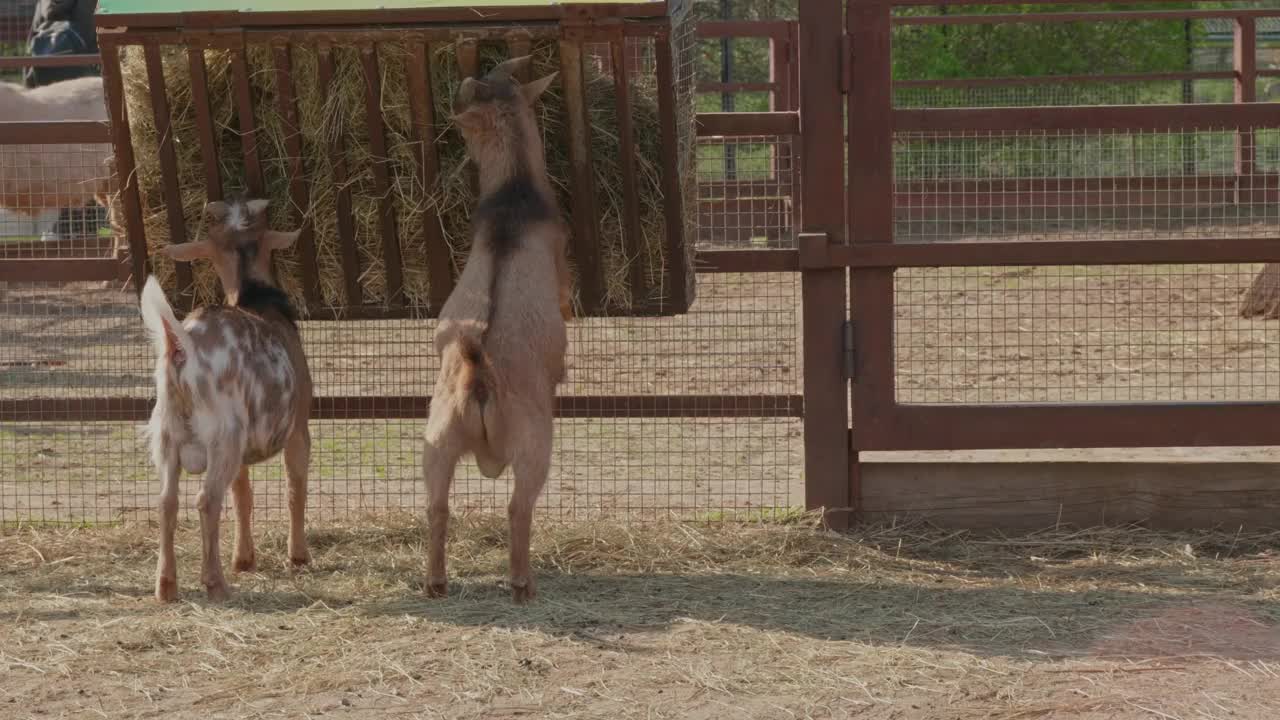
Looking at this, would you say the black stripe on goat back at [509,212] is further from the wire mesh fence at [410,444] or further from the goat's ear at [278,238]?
the wire mesh fence at [410,444]

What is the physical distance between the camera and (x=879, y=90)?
641cm

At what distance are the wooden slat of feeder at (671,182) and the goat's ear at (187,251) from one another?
1.72 m

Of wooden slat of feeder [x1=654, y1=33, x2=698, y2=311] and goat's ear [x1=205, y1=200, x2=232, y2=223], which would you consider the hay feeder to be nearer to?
wooden slat of feeder [x1=654, y1=33, x2=698, y2=311]

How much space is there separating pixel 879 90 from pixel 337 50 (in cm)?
211

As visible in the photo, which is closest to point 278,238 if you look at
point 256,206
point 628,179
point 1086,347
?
point 256,206

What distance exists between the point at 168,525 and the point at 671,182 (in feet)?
7.08

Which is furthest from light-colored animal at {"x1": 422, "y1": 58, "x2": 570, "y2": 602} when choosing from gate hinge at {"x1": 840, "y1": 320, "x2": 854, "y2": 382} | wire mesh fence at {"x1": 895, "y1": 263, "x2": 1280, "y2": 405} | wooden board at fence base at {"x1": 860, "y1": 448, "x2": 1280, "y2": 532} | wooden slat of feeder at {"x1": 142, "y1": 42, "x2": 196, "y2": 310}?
wire mesh fence at {"x1": 895, "y1": 263, "x2": 1280, "y2": 405}

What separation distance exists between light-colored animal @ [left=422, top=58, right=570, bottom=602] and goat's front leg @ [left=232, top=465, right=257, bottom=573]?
93 cm

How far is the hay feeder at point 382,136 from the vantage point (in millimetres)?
5680

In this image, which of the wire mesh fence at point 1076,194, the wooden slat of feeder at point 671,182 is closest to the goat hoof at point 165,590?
the wooden slat of feeder at point 671,182

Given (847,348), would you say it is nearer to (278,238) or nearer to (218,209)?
(278,238)

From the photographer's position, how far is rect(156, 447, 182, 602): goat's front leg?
5613 millimetres

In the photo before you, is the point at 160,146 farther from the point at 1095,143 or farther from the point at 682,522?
the point at 1095,143

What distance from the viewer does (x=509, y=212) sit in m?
5.77
